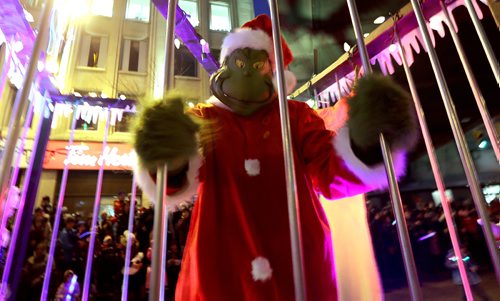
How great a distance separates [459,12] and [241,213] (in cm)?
113

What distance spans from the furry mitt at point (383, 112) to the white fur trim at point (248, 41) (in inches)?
21.3

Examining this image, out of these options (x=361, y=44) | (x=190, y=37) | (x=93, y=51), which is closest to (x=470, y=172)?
(x=361, y=44)

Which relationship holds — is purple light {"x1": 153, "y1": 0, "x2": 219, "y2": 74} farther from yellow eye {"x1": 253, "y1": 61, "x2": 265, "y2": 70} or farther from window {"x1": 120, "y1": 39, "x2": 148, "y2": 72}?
window {"x1": 120, "y1": 39, "x2": 148, "y2": 72}

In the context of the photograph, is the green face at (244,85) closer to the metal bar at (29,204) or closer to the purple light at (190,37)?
the purple light at (190,37)

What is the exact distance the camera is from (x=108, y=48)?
7.44 metres

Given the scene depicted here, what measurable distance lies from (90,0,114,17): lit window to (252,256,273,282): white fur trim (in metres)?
8.17

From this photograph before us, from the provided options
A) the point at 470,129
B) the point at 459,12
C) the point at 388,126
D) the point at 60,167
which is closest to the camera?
the point at 388,126

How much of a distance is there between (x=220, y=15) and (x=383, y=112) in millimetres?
8312

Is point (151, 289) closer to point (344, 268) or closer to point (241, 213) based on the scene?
point (241, 213)

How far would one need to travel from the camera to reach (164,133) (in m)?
0.53

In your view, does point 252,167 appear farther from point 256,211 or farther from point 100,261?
point 100,261

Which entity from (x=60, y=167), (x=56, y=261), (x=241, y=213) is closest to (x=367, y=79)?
(x=241, y=213)

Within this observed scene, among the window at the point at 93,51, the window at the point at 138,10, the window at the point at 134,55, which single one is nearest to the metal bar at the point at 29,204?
the window at the point at 134,55

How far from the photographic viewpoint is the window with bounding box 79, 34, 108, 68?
7.27 meters
